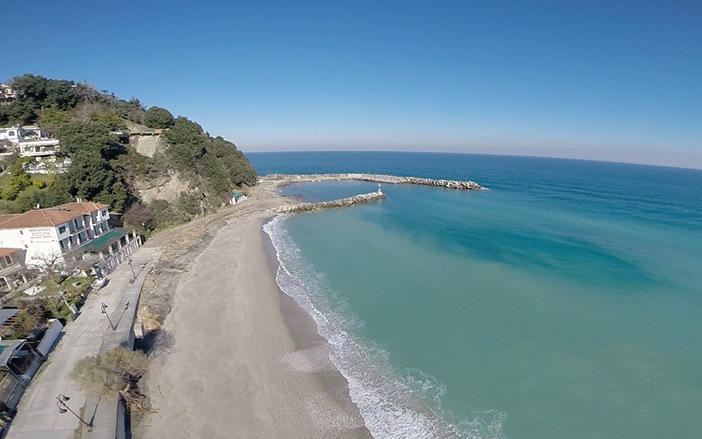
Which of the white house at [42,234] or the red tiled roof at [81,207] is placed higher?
the red tiled roof at [81,207]

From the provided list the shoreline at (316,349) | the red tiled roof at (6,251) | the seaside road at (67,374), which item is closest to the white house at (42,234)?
the red tiled roof at (6,251)

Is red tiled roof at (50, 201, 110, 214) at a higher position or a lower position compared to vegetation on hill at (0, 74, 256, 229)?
lower

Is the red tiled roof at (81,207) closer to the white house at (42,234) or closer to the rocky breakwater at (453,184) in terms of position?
the white house at (42,234)

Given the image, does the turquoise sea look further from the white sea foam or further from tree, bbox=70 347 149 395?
tree, bbox=70 347 149 395

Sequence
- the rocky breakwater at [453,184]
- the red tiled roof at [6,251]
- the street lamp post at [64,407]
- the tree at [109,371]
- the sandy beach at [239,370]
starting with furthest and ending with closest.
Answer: the rocky breakwater at [453,184]
the red tiled roof at [6,251]
the tree at [109,371]
the sandy beach at [239,370]
the street lamp post at [64,407]

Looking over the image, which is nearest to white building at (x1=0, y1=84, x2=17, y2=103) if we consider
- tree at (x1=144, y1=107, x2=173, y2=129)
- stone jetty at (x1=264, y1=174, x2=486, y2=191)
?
tree at (x1=144, y1=107, x2=173, y2=129)

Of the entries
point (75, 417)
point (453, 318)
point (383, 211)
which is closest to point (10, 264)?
point (75, 417)
